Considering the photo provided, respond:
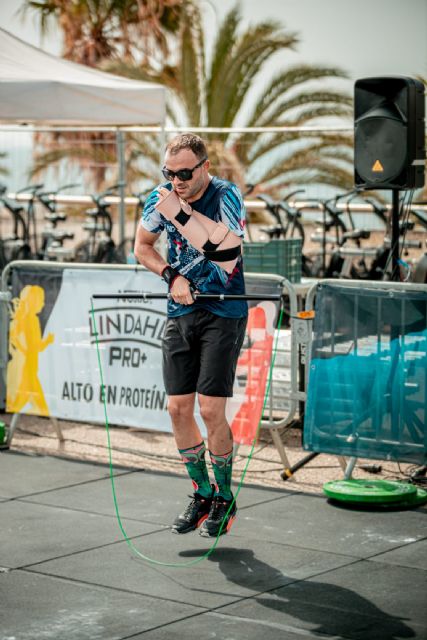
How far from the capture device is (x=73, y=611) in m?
5.04

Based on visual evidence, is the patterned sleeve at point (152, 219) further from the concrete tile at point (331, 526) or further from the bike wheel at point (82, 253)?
the bike wheel at point (82, 253)

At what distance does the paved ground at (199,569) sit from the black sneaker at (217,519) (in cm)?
16

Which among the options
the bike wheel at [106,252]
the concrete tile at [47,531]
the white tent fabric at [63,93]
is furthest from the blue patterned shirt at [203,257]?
the bike wheel at [106,252]

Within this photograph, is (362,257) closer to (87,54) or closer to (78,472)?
(78,472)

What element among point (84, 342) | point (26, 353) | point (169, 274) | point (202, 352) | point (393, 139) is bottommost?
point (26, 353)

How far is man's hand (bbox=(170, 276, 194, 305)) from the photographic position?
5.64m

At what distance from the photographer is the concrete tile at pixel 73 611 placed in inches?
188

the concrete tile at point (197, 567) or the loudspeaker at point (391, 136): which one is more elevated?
the loudspeaker at point (391, 136)

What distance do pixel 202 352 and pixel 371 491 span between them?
168 centimetres

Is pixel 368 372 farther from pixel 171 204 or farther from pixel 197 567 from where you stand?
pixel 171 204

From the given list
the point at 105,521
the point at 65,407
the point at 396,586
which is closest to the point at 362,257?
the point at 65,407

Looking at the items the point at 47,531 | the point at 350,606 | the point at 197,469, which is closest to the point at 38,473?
the point at 47,531

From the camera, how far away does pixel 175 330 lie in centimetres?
593

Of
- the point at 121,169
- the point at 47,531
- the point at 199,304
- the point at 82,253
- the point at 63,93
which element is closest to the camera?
the point at 199,304
